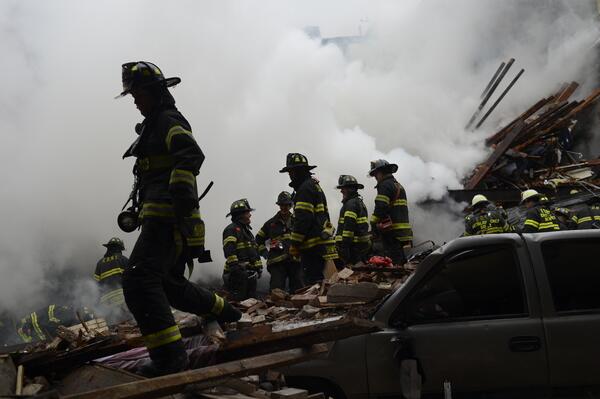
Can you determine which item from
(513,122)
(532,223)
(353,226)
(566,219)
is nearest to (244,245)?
(353,226)

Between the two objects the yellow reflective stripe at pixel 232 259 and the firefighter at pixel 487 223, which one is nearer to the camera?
the firefighter at pixel 487 223

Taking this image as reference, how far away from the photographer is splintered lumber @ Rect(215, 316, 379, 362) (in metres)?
3.00

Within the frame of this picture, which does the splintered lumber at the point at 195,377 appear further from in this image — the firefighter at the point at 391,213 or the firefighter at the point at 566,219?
the firefighter at the point at 566,219

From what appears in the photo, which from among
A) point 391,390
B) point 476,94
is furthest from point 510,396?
point 476,94

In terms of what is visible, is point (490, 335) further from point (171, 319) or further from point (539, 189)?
point (539, 189)

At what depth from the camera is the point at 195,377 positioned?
2568mm

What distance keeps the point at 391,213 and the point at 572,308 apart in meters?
4.95

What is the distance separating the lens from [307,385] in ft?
11.5

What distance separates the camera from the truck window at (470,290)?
137 inches

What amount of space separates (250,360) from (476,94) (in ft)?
47.6

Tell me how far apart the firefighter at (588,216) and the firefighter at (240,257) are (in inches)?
173

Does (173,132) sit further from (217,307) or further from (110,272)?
(110,272)

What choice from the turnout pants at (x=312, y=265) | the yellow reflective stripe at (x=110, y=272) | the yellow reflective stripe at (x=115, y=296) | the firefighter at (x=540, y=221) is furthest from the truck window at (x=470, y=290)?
the yellow reflective stripe at (x=110, y=272)

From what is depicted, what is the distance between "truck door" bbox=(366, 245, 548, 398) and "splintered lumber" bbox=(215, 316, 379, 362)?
444mm
